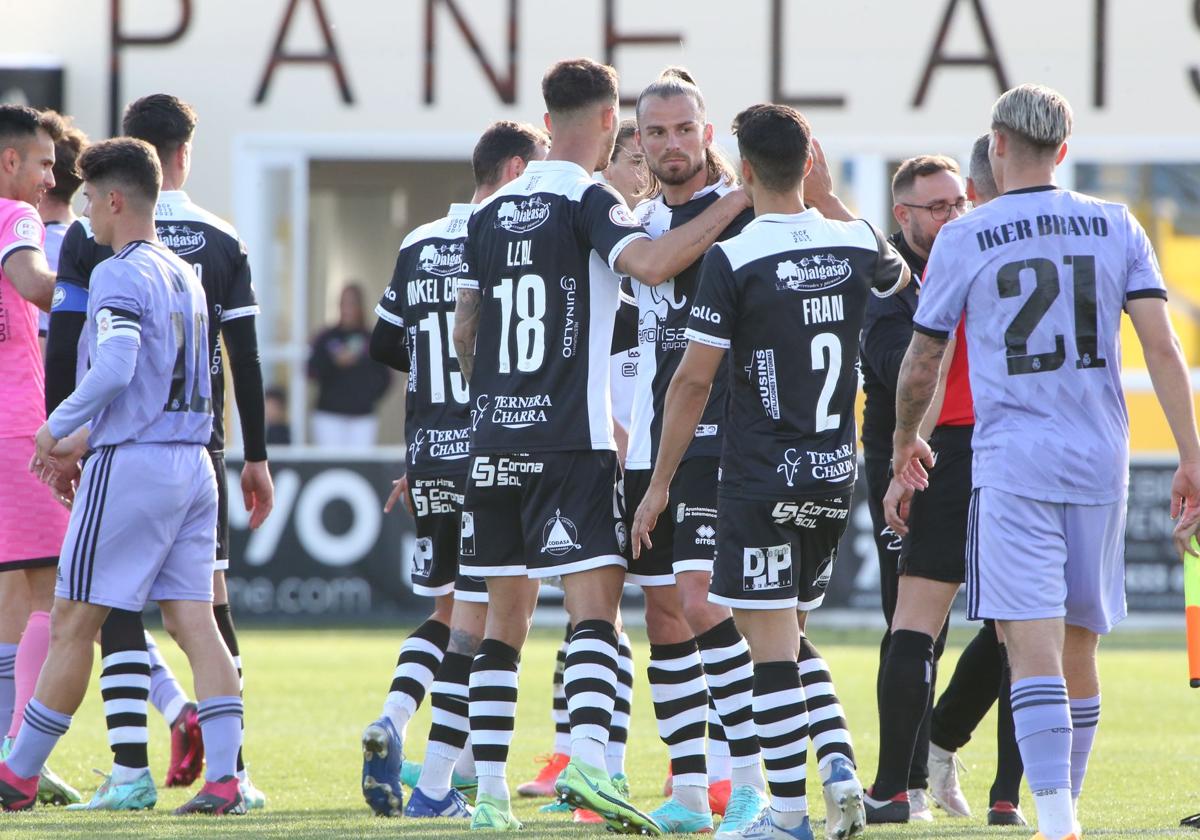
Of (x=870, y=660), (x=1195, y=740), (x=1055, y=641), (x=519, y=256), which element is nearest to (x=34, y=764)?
(x=519, y=256)

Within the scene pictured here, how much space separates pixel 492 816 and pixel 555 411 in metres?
1.25

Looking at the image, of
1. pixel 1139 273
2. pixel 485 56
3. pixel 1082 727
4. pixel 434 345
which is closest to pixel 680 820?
pixel 1082 727

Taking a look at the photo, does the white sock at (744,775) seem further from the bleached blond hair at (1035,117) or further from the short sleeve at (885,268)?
the bleached blond hair at (1035,117)

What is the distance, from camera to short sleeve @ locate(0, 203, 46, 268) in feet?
22.1

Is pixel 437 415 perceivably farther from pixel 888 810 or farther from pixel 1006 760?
pixel 1006 760

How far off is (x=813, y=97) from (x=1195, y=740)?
34.5ft

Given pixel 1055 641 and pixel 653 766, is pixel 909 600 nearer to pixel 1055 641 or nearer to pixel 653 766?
pixel 1055 641

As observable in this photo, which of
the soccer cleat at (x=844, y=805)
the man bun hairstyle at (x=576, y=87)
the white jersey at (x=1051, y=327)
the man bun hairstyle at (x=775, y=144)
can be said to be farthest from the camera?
the man bun hairstyle at (x=576, y=87)

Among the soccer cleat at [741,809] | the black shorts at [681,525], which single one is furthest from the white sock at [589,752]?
the black shorts at [681,525]

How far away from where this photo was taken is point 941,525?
6.23 meters

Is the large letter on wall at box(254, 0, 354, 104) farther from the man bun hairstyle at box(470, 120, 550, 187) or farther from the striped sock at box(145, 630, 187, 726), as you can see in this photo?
the man bun hairstyle at box(470, 120, 550, 187)

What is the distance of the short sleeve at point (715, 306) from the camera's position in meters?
5.31

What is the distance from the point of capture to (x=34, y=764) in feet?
20.1

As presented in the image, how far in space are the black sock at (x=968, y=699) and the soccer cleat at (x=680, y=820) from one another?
120 centimetres
